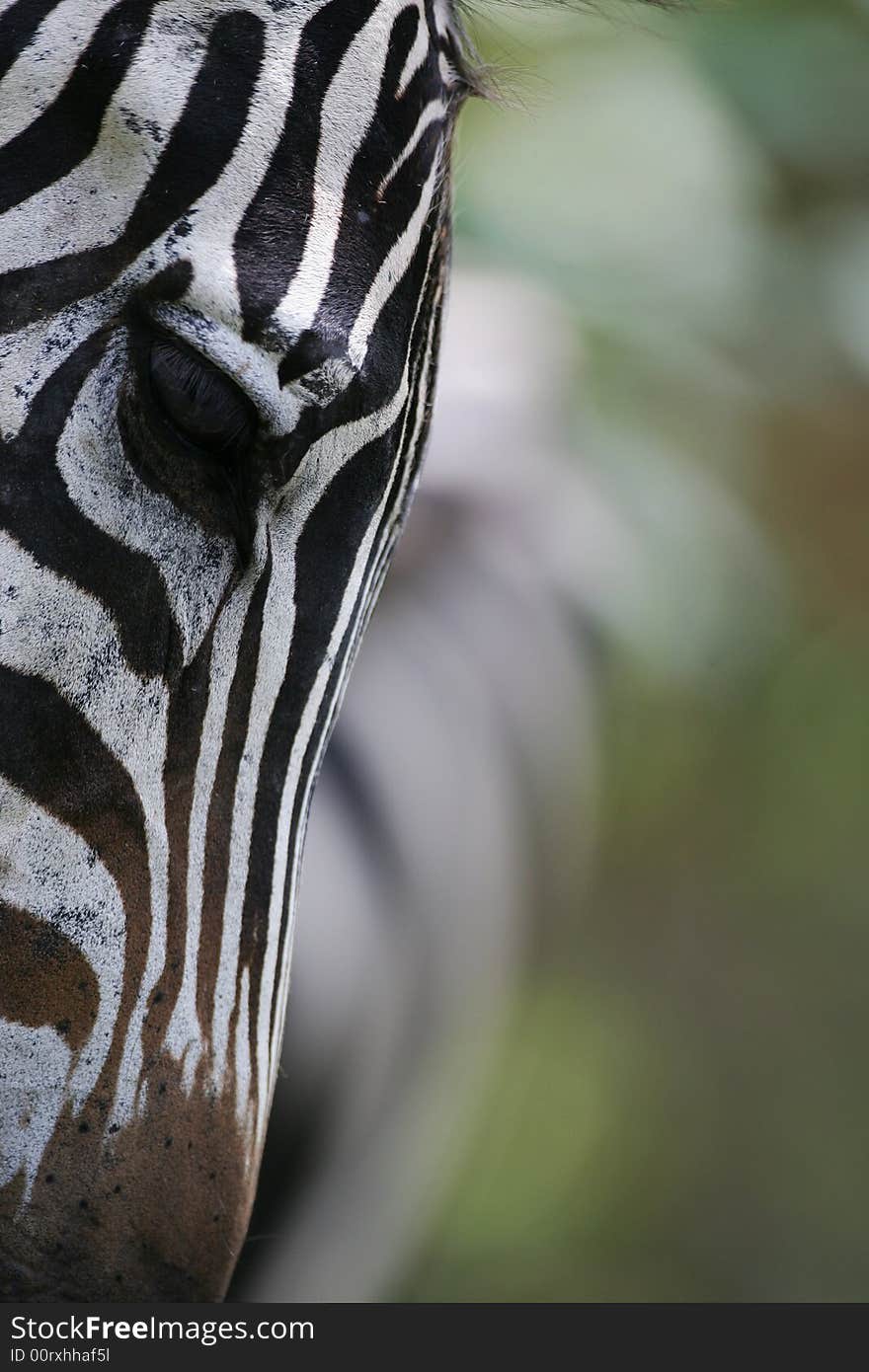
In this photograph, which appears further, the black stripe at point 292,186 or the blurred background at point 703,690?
the blurred background at point 703,690

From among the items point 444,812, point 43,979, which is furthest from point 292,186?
point 444,812

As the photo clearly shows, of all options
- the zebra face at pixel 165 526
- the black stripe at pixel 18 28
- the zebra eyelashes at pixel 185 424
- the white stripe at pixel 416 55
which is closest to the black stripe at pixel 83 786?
the zebra face at pixel 165 526

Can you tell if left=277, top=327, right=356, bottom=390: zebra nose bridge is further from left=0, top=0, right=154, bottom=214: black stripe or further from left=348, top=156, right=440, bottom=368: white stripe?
left=0, top=0, right=154, bottom=214: black stripe

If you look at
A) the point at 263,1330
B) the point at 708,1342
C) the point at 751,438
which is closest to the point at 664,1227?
the point at 751,438

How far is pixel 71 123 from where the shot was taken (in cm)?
79

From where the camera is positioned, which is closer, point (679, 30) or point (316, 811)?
point (316, 811)

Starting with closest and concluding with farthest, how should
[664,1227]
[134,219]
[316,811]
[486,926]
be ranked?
1. [134,219]
2. [316,811]
3. [486,926]
4. [664,1227]

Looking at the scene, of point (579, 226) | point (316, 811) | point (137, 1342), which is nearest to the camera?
point (137, 1342)

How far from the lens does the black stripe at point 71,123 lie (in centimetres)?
79

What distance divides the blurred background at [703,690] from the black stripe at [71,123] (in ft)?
7.97

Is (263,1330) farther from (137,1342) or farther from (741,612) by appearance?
(741,612)

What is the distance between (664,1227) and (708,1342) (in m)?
2.80

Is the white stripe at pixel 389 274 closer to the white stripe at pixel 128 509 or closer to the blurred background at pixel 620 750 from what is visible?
the white stripe at pixel 128 509

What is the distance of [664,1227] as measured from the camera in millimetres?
4211
